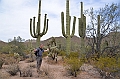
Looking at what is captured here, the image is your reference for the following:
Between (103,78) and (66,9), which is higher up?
(66,9)

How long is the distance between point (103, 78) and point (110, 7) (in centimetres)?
920

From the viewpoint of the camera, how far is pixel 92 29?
61.1ft

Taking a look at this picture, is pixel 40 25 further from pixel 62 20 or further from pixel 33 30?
pixel 62 20

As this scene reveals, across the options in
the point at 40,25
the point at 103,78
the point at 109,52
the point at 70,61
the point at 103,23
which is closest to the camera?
the point at 103,78

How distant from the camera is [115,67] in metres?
11.3

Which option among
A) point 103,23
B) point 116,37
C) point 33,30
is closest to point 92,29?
point 103,23

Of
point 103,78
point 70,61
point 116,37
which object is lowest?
point 103,78

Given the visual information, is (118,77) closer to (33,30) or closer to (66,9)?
(66,9)

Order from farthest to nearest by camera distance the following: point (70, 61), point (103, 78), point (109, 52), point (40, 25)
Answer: point (40, 25) < point (109, 52) < point (70, 61) < point (103, 78)

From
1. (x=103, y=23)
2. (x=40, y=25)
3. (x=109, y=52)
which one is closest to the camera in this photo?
(x=109, y=52)

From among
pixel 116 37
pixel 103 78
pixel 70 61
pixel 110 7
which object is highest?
pixel 110 7

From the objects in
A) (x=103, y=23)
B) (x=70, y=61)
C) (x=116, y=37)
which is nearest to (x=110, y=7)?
(x=103, y=23)

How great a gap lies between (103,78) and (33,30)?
11208 millimetres

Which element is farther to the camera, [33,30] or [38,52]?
[33,30]
